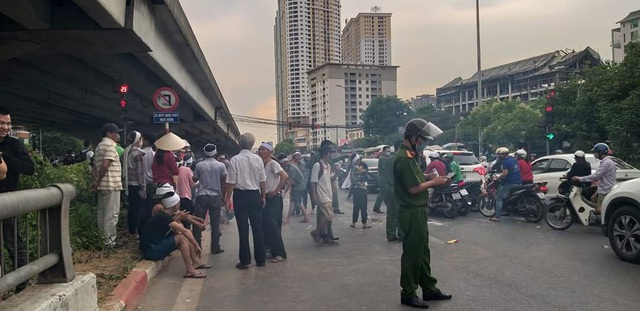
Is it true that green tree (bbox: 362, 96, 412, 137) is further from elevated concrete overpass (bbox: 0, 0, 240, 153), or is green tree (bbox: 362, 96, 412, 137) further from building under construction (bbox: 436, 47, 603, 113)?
elevated concrete overpass (bbox: 0, 0, 240, 153)

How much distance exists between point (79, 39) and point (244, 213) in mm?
4115

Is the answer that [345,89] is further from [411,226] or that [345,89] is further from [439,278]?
[411,226]

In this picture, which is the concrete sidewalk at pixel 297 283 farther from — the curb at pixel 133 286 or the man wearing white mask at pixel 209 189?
the man wearing white mask at pixel 209 189

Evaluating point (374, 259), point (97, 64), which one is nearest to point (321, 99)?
point (97, 64)

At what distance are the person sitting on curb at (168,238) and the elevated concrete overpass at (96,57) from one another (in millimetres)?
2902

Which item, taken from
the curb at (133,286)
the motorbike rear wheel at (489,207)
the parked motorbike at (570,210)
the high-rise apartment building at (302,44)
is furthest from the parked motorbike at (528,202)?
the high-rise apartment building at (302,44)

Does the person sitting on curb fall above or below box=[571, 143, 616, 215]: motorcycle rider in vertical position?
below

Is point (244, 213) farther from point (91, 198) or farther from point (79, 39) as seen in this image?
point (79, 39)

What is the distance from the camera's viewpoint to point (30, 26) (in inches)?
307

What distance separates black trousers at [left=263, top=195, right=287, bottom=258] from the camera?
7.82 m

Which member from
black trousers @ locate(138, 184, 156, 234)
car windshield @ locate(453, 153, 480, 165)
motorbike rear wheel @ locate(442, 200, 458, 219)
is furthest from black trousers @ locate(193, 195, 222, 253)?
car windshield @ locate(453, 153, 480, 165)

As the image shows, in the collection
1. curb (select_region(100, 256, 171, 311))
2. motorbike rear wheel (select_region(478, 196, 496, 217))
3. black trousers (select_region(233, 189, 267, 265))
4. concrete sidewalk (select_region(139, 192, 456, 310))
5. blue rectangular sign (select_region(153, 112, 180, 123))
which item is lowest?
concrete sidewalk (select_region(139, 192, 456, 310))

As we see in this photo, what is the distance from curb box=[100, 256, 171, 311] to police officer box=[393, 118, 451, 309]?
8.90 feet

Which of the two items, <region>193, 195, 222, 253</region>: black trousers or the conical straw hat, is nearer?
the conical straw hat
